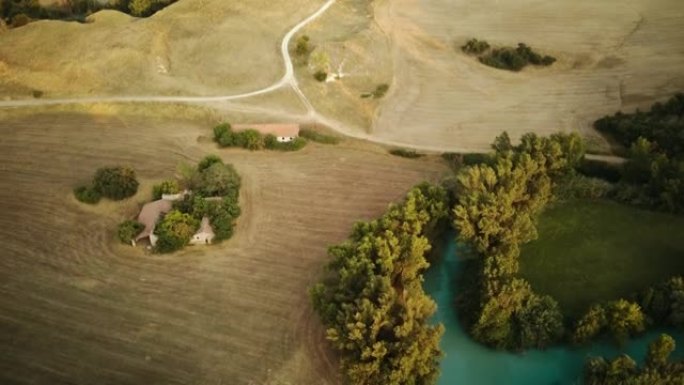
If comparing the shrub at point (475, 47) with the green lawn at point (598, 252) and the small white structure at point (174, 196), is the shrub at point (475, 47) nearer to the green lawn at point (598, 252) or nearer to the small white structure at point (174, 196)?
the green lawn at point (598, 252)

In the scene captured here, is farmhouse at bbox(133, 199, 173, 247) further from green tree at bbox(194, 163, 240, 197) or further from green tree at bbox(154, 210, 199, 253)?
green tree at bbox(194, 163, 240, 197)

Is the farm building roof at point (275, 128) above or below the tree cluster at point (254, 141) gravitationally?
above

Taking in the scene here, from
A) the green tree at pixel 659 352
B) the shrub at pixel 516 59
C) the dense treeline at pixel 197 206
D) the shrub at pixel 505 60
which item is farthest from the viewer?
the shrub at pixel 516 59

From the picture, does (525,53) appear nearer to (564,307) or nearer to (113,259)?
(564,307)

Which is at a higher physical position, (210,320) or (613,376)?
(613,376)

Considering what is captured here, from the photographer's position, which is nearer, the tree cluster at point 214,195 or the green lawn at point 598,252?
the green lawn at point 598,252

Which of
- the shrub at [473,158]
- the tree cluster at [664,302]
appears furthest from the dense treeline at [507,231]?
the tree cluster at [664,302]

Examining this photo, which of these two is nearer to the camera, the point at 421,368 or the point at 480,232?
the point at 421,368

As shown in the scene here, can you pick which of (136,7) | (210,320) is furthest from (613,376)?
(136,7)
